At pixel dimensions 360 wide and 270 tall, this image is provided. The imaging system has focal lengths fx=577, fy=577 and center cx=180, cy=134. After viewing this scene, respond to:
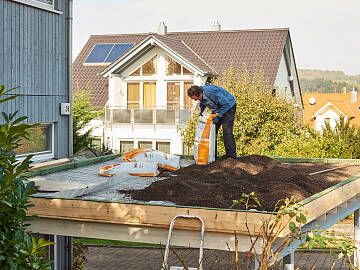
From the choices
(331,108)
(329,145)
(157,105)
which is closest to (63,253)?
(329,145)

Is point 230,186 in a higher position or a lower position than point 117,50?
lower

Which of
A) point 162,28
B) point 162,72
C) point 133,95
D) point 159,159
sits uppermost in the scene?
point 162,28

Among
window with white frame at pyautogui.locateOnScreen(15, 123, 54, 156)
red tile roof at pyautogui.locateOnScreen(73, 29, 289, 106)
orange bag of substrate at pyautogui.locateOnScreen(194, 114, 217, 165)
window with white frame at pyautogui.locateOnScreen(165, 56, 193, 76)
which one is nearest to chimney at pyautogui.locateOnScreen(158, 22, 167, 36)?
red tile roof at pyautogui.locateOnScreen(73, 29, 289, 106)

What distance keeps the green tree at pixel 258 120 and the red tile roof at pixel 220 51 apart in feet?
22.7

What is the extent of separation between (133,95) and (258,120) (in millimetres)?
10260

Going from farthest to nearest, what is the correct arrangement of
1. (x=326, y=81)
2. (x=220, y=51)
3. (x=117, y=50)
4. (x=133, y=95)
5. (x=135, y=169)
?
(x=326, y=81) < (x=117, y=50) < (x=220, y=51) < (x=133, y=95) < (x=135, y=169)

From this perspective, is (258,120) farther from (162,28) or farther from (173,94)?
(162,28)

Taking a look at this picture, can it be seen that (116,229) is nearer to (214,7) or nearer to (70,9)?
(70,9)

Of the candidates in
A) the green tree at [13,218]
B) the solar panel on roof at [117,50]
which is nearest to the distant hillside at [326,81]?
the solar panel on roof at [117,50]

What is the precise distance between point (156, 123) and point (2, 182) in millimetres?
22034

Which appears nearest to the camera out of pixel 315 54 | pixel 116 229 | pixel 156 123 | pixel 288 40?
pixel 116 229

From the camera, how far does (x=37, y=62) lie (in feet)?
30.3

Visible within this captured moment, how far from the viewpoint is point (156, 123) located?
84.0 ft

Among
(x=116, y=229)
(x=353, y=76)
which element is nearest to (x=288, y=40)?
(x=116, y=229)
